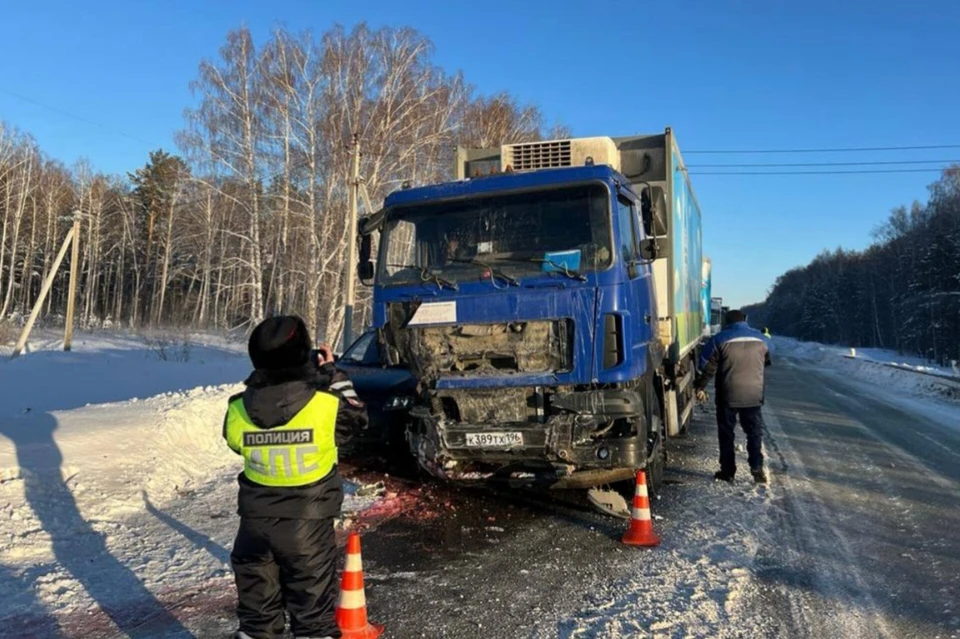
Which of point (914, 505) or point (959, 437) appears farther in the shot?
point (959, 437)

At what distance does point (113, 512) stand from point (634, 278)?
195 inches

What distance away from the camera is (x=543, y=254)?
5.50 m

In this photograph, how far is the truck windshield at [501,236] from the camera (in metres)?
5.43

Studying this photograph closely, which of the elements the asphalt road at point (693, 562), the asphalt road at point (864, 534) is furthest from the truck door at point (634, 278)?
the asphalt road at point (864, 534)

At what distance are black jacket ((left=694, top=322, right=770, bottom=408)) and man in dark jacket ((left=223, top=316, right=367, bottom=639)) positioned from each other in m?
5.28

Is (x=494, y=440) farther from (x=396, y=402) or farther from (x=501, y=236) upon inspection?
(x=396, y=402)

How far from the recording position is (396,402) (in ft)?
24.6

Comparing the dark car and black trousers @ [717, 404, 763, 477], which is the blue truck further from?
the dark car

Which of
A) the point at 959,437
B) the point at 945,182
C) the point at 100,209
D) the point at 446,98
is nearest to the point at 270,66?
the point at 446,98

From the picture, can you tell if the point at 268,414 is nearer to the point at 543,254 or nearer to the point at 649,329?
the point at 543,254

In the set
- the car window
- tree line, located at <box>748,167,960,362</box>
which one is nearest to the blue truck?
the car window

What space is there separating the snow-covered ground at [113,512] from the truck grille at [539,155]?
3.92m

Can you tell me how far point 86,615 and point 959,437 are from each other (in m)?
A: 11.6

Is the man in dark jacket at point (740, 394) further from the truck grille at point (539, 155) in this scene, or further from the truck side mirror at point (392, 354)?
the truck side mirror at point (392, 354)
